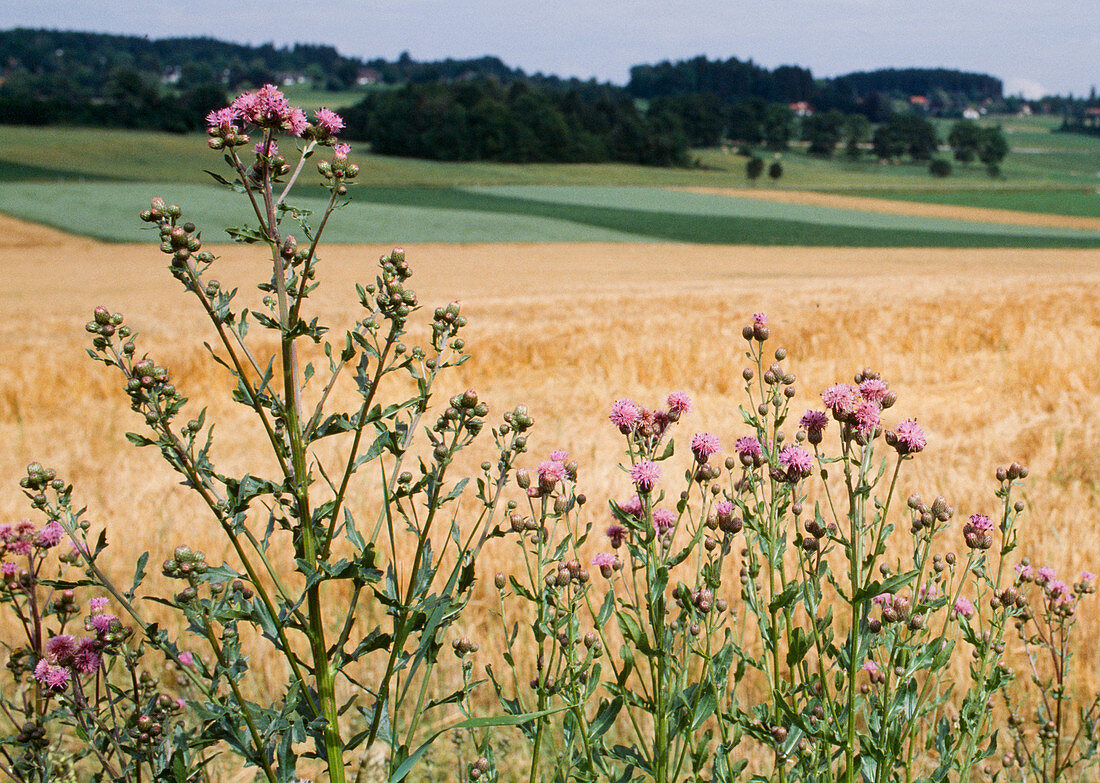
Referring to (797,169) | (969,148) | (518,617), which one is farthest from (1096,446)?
(969,148)

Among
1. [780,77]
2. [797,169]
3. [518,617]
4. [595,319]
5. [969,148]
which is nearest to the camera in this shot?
[518,617]

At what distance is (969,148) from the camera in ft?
409

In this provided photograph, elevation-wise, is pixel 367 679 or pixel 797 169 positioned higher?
pixel 797 169

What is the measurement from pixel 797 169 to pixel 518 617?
120 meters

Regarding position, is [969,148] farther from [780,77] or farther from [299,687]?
[299,687]

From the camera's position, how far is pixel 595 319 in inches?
584

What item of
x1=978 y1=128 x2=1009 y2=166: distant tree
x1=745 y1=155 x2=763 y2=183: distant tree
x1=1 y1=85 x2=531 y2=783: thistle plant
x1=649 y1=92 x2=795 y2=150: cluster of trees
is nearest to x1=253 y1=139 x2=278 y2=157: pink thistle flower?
x1=1 y1=85 x2=531 y2=783: thistle plant

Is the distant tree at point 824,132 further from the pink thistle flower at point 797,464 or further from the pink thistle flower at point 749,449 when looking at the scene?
the pink thistle flower at point 797,464

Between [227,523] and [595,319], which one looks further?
[595,319]

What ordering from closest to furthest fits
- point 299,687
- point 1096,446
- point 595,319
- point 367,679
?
point 299,687
point 367,679
point 1096,446
point 595,319

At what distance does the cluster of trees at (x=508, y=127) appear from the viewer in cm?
10631

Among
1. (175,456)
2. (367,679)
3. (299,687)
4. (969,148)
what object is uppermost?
(969,148)

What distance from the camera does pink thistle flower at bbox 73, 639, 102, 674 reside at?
227 cm

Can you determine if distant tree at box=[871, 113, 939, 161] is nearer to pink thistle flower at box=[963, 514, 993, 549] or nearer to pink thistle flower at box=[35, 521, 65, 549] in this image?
pink thistle flower at box=[963, 514, 993, 549]
